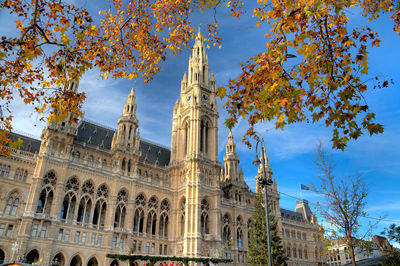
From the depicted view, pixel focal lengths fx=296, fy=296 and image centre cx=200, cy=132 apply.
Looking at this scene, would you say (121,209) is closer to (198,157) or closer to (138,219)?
(138,219)

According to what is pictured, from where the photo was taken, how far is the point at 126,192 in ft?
155

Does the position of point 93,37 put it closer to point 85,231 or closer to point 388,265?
point 388,265

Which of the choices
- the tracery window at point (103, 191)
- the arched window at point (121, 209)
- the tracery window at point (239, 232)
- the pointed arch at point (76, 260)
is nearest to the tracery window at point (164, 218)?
the arched window at point (121, 209)

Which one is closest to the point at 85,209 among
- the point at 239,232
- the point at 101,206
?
the point at 101,206

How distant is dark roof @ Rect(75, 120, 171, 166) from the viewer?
178 ft

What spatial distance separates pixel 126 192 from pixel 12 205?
15.3 metres

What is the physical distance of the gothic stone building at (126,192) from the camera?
38375mm

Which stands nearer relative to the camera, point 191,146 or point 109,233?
point 109,233

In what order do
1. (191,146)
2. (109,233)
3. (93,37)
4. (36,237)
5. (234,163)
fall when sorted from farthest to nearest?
(234,163), (191,146), (109,233), (36,237), (93,37)

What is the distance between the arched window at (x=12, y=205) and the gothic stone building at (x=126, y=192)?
0.40ft

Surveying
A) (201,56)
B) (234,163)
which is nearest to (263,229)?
(234,163)

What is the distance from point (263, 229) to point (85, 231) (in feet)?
80.8

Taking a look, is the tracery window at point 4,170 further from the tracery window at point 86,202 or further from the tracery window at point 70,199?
the tracery window at point 86,202

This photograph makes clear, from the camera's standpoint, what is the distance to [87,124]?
188 feet
